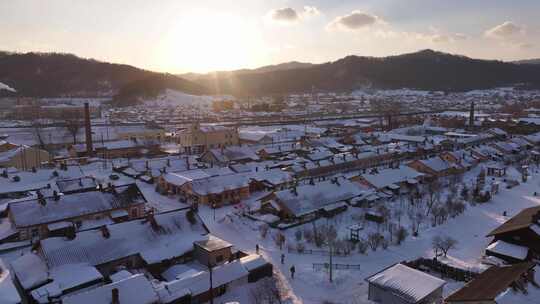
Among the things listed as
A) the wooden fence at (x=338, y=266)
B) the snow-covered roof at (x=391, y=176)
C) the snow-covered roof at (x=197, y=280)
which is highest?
the snow-covered roof at (x=391, y=176)

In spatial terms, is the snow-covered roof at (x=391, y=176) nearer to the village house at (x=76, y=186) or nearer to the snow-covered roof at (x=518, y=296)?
the snow-covered roof at (x=518, y=296)

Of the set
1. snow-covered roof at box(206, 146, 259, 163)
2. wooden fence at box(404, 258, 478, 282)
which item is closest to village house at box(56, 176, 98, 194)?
snow-covered roof at box(206, 146, 259, 163)

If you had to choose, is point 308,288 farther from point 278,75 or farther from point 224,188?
point 278,75

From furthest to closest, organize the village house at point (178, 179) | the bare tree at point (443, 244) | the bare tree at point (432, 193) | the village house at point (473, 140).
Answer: the village house at point (473, 140) < the village house at point (178, 179) < the bare tree at point (432, 193) < the bare tree at point (443, 244)

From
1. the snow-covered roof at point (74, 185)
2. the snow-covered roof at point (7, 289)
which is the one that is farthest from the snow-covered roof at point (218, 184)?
the snow-covered roof at point (7, 289)

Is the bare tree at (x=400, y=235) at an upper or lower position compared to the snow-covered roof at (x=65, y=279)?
lower

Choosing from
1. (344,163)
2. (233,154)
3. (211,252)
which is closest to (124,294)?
(211,252)

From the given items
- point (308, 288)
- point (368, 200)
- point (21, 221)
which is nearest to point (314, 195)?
point (368, 200)
